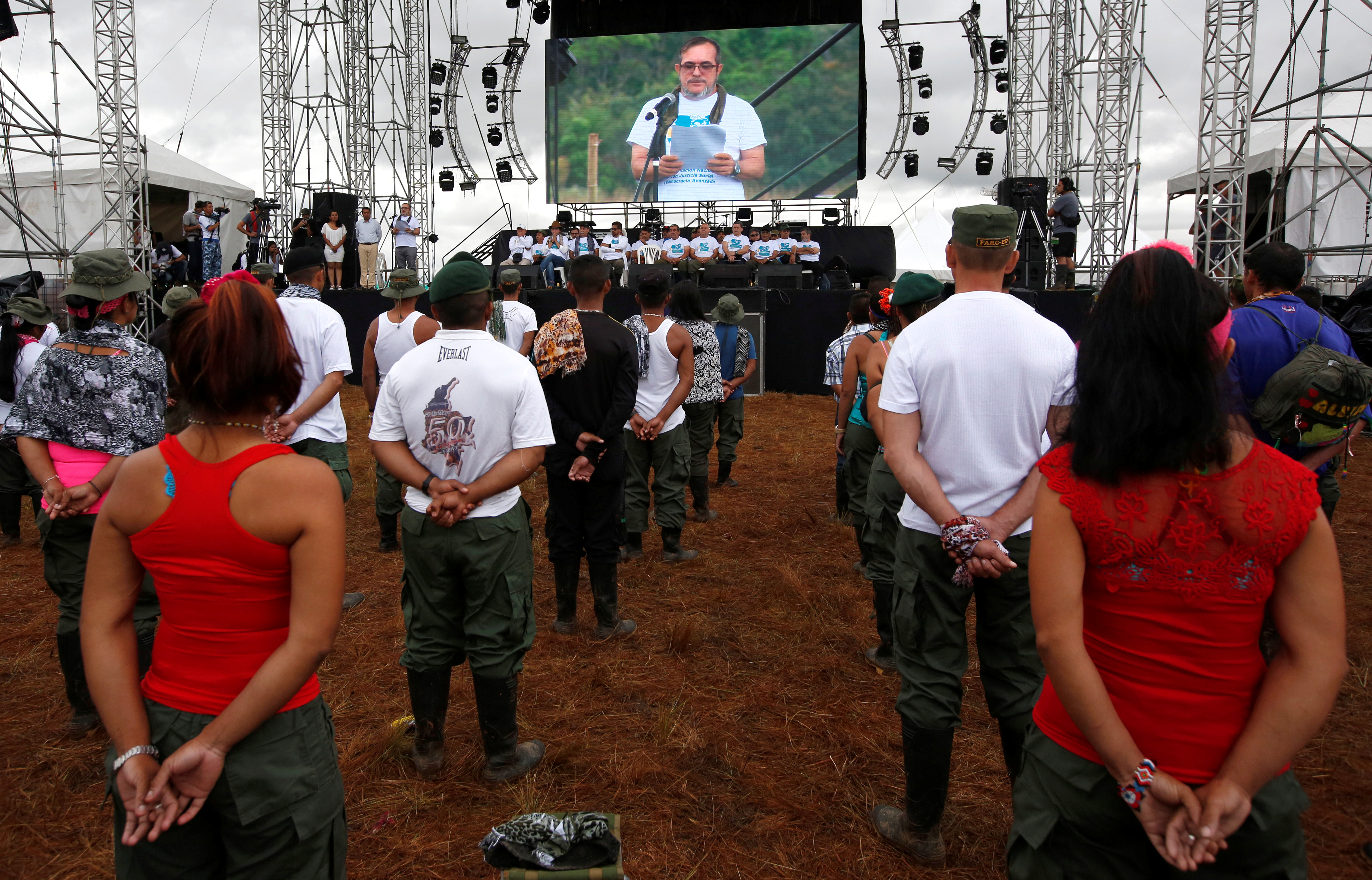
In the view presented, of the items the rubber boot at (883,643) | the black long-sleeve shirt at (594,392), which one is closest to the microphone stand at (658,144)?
the black long-sleeve shirt at (594,392)

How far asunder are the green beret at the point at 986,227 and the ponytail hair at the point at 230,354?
1830mm

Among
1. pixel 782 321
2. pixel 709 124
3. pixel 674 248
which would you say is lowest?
pixel 782 321

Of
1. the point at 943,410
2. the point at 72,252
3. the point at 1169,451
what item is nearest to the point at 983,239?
the point at 943,410

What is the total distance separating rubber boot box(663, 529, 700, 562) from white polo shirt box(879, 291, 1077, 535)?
359 centimetres

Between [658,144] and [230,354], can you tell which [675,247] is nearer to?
[658,144]

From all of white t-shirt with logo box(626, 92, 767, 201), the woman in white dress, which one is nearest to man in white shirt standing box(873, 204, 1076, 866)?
the woman in white dress

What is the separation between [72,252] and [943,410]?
46.0 feet

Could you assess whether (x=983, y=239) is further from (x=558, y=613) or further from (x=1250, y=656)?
(x=558, y=613)

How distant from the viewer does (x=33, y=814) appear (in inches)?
122

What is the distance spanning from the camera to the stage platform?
14078 millimetres

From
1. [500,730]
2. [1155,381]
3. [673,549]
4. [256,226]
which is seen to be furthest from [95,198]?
[1155,381]

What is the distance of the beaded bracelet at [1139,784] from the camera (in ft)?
4.81

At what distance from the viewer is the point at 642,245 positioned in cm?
1858

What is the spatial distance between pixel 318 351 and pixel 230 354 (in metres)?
3.04
